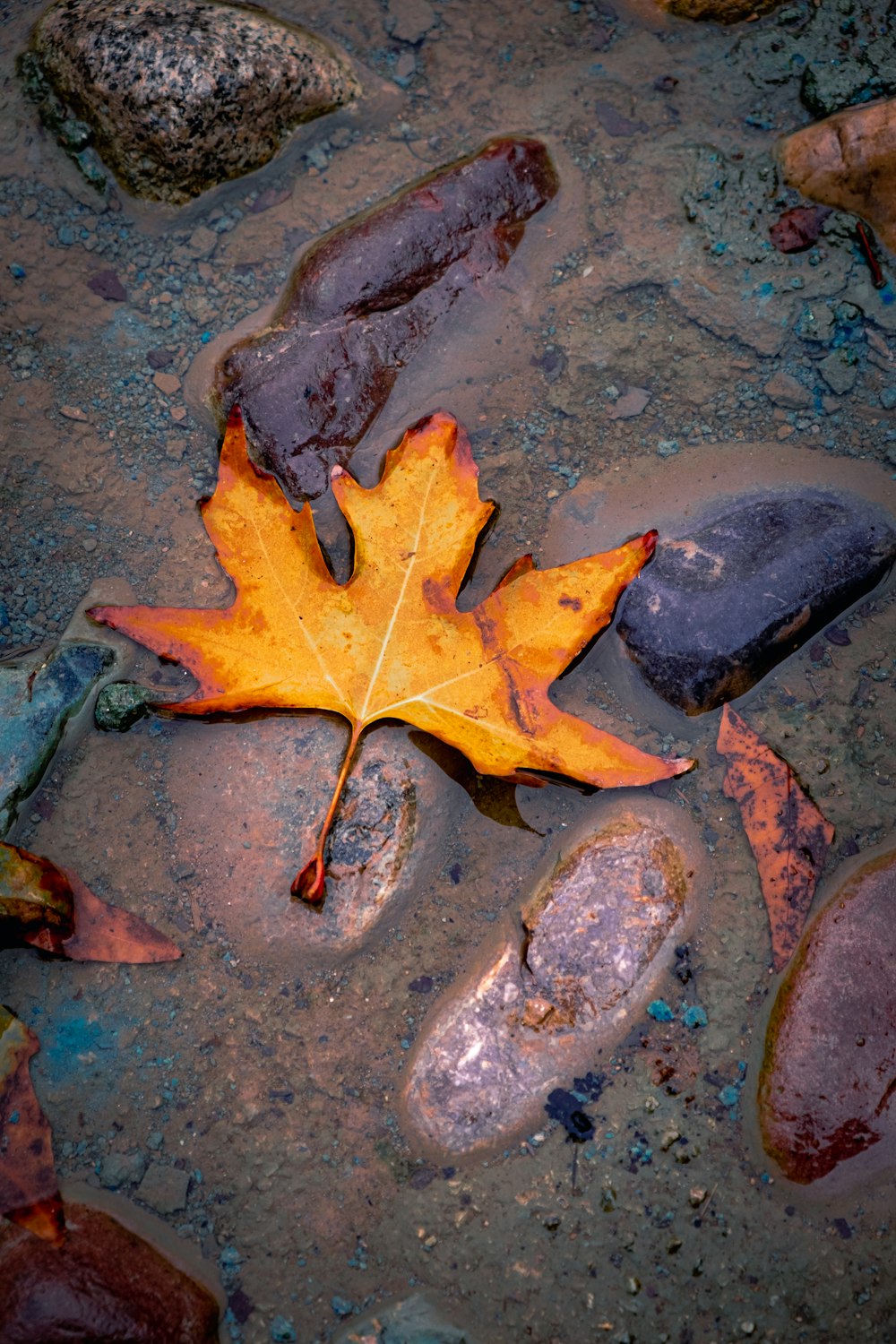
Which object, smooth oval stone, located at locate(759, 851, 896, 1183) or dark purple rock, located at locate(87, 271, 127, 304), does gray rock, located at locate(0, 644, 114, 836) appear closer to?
dark purple rock, located at locate(87, 271, 127, 304)

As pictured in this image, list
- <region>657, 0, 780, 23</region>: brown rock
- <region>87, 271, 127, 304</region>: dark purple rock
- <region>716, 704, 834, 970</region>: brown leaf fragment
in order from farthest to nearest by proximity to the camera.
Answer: <region>657, 0, 780, 23</region>: brown rock → <region>87, 271, 127, 304</region>: dark purple rock → <region>716, 704, 834, 970</region>: brown leaf fragment

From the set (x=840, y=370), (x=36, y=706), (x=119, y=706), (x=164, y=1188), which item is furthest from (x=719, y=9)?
(x=164, y=1188)

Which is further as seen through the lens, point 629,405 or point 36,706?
point 629,405

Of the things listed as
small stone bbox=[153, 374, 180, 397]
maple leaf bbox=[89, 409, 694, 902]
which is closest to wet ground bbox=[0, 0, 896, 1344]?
small stone bbox=[153, 374, 180, 397]

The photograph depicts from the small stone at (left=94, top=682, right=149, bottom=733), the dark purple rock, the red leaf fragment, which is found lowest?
the small stone at (left=94, top=682, right=149, bottom=733)

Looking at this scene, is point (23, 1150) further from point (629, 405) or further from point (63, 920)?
point (629, 405)

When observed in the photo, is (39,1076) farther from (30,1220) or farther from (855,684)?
(855,684)
